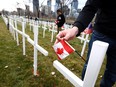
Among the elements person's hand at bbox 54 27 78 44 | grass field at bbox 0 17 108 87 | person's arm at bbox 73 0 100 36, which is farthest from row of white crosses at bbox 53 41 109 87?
grass field at bbox 0 17 108 87

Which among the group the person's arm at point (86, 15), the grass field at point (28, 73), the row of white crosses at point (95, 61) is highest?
the person's arm at point (86, 15)

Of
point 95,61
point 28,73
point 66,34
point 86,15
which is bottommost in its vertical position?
point 28,73

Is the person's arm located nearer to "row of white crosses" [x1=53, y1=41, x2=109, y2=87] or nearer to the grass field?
"row of white crosses" [x1=53, y1=41, x2=109, y2=87]

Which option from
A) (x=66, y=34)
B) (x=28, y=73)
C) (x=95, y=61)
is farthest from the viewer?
(x=28, y=73)

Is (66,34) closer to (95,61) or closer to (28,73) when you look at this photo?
(95,61)

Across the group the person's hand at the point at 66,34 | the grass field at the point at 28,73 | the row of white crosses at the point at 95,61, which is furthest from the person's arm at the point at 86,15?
the grass field at the point at 28,73

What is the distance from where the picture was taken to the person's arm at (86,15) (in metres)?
1.26

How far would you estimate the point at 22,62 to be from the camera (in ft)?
12.9

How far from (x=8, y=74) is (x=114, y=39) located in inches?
99.4

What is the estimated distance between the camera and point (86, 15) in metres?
1.32

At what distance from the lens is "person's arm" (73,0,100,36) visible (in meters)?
1.26

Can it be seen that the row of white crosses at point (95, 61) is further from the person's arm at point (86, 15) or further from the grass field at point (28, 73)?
the grass field at point (28, 73)

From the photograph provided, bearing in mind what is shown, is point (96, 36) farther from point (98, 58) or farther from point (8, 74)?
point (8, 74)

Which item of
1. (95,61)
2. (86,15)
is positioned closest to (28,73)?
(86,15)
